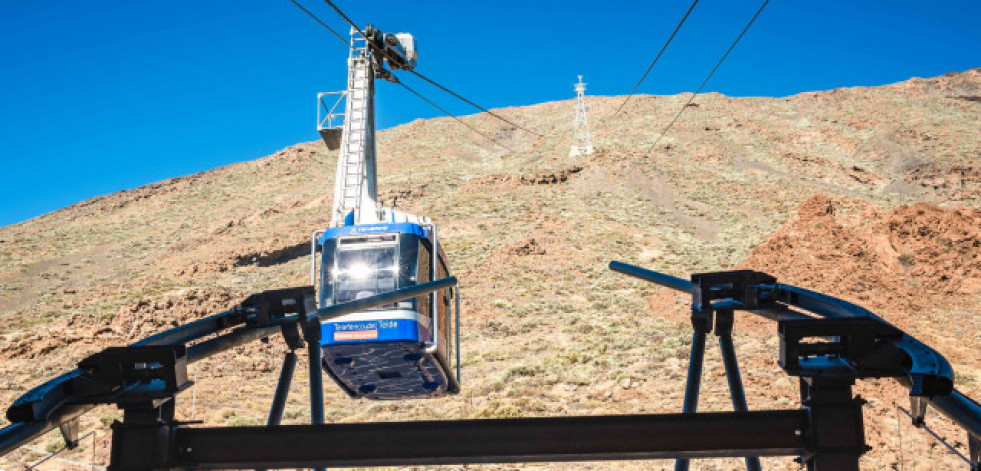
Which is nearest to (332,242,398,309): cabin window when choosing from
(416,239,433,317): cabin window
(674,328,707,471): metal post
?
(416,239,433,317): cabin window

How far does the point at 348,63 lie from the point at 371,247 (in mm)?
5411

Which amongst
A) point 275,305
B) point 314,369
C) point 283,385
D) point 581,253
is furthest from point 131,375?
point 581,253

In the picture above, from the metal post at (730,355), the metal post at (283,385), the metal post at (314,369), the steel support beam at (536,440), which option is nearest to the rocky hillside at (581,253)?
the metal post at (730,355)

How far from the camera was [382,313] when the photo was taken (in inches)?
492

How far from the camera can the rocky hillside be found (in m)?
20.8

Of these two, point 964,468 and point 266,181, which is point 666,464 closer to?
point 964,468

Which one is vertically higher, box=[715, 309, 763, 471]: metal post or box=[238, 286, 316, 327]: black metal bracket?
box=[238, 286, 316, 327]: black metal bracket

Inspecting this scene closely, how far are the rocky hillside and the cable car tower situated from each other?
3585 millimetres

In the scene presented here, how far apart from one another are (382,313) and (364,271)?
4.20 ft

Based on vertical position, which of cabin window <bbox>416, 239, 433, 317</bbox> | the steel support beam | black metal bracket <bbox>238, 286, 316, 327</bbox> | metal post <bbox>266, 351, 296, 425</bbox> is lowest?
the steel support beam

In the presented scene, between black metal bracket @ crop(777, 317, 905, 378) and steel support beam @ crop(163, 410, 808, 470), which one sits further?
steel support beam @ crop(163, 410, 808, 470)

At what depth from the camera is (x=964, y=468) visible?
13.0 metres

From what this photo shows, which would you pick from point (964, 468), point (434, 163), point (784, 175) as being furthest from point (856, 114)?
point (964, 468)

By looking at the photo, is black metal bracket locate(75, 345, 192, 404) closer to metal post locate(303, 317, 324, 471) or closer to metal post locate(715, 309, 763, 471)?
metal post locate(303, 317, 324, 471)
